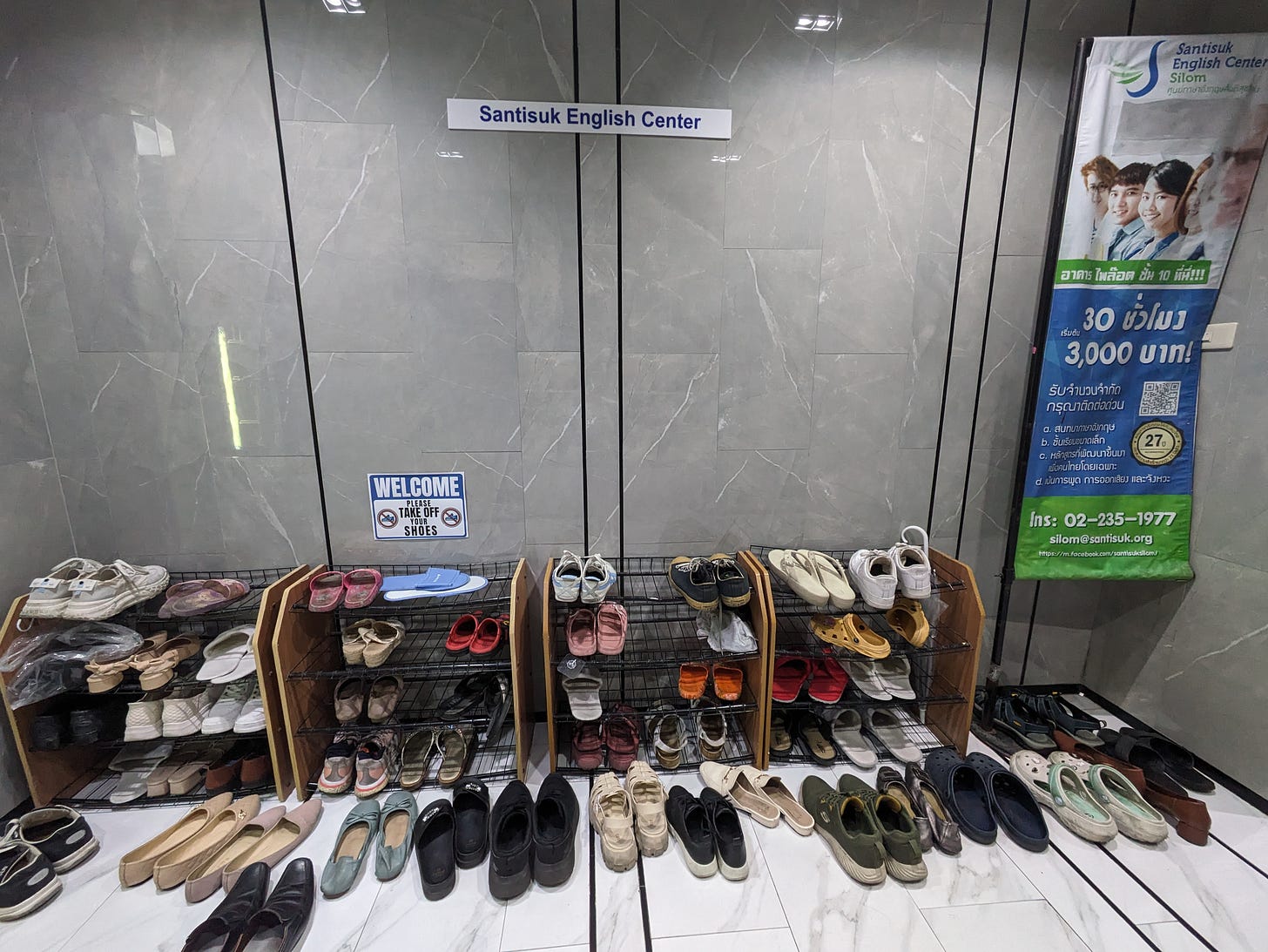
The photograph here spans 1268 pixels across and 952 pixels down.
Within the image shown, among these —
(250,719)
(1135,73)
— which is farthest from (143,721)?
Result: (1135,73)

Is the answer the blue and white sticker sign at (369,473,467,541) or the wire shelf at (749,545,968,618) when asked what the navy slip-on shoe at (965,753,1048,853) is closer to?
the wire shelf at (749,545,968,618)

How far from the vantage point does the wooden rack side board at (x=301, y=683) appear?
1707 mm

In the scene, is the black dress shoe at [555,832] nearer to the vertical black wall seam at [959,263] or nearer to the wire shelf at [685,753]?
the wire shelf at [685,753]

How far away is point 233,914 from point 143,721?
81cm

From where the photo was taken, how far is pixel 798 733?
2084 mm

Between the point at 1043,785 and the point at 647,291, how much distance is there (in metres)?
2.37

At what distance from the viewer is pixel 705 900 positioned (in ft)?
4.75

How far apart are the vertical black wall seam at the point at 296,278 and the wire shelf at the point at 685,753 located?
49.3 inches

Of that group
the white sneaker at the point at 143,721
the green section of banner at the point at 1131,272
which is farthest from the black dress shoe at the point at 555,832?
the green section of banner at the point at 1131,272

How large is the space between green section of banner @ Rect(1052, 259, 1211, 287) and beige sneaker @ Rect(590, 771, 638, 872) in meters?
2.45

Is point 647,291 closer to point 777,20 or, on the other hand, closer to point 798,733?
point 777,20

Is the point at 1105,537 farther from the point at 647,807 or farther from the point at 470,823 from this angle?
the point at 470,823

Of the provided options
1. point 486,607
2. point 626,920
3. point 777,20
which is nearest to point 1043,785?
point 626,920

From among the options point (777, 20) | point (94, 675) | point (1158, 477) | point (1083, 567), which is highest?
point (777, 20)
